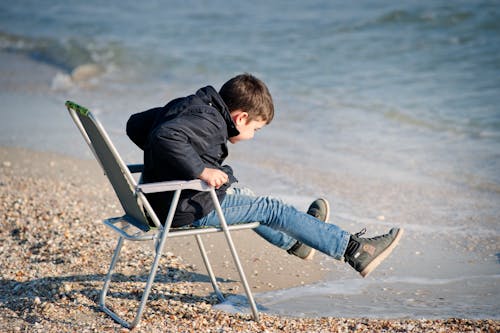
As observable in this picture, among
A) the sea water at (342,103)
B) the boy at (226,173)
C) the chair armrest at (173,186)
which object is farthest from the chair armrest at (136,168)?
the sea water at (342,103)

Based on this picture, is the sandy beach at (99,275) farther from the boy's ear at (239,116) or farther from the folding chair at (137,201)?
the boy's ear at (239,116)

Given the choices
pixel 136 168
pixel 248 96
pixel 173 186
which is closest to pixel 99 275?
pixel 136 168

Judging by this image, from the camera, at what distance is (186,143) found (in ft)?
11.4

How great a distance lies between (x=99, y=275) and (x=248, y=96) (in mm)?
1529

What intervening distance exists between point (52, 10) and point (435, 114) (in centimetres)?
1629

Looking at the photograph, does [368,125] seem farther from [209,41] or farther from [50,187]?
[209,41]

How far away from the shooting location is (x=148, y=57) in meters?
15.0

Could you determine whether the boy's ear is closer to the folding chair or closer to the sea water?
the folding chair

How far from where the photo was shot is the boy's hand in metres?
3.51

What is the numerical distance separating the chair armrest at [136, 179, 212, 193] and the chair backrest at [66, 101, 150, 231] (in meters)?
0.07

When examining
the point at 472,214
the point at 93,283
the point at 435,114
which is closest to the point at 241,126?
the point at 93,283

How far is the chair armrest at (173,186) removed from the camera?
3416 mm

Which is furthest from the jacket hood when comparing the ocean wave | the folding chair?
the ocean wave

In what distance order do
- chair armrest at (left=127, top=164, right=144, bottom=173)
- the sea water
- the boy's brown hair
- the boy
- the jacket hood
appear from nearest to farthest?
the boy
the jacket hood
the boy's brown hair
chair armrest at (left=127, top=164, right=144, bottom=173)
the sea water
